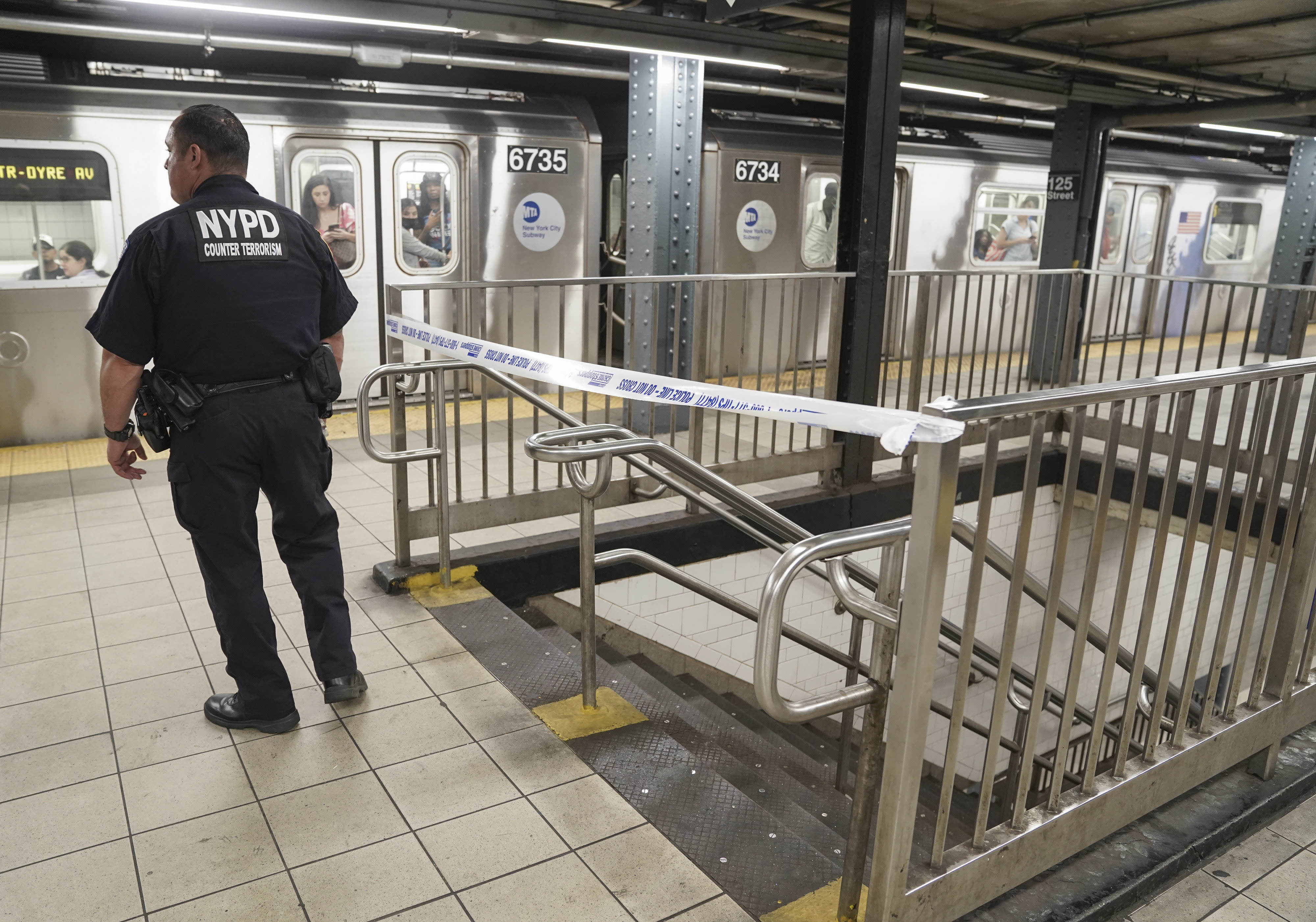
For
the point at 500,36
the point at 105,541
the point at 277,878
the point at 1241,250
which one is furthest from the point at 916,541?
the point at 1241,250

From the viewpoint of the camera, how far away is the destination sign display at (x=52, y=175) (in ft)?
18.7

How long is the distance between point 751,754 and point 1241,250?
12546 mm

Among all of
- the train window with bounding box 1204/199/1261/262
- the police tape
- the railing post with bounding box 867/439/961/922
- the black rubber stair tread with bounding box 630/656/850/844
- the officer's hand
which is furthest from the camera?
the train window with bounding box 1204/199/1261/262

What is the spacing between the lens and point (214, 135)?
106 inches

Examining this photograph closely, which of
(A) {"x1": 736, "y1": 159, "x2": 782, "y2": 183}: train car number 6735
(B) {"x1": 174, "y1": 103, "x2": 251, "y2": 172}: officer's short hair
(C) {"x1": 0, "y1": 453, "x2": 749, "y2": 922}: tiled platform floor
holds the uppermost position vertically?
(A) {"x1": 736, "y1": 159, "x2": 782, "y2": 183}: train car number 6735

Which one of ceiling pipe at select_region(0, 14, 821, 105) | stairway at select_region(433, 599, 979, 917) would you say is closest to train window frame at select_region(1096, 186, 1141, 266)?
ceiling pipe at select_region(0, 14, 821, 105)

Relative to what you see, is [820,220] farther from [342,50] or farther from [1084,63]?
[342,50]

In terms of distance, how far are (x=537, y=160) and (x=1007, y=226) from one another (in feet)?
17.7

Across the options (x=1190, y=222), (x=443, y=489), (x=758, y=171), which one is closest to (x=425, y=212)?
(x=758, y=171)

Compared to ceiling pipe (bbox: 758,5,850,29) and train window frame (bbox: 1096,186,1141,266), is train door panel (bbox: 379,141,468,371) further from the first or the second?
train window frame (bbox: 1096,186,1141,266)

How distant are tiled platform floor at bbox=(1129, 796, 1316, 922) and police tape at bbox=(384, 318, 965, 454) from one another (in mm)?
1562

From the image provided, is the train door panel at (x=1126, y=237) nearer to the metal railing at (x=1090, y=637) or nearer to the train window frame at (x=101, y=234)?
the metal railing at (x=1090, y=637)

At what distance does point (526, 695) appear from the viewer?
3268mm

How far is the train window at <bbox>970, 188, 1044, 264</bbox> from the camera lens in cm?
995
